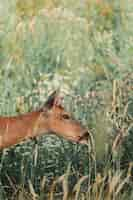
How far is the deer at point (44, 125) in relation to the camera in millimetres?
4395

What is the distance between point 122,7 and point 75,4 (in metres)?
0.36

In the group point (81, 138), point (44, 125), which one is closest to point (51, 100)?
point (44, 125)

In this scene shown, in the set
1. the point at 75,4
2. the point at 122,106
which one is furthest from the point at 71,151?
the point at 75,4

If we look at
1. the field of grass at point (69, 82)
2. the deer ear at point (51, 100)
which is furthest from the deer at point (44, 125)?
the field of grass at point (69, 82)

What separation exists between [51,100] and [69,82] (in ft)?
1.21

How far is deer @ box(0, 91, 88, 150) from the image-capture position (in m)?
4.39

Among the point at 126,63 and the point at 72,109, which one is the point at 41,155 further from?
the point at 126,63

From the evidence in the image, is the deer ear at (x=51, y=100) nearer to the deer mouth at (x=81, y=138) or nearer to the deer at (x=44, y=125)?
the deer at (x=44, y=125)

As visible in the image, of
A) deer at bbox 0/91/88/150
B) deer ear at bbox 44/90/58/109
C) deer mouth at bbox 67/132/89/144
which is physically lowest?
deer mouth at bbox 67/132/89/144

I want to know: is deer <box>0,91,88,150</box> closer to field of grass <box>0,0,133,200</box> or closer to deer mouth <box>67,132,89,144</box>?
deer mouth <box>67,132,89,144</box>

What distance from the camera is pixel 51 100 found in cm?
440

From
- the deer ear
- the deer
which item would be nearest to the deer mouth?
the deer

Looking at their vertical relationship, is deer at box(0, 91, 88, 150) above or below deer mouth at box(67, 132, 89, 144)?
above

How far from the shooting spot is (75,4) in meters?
4.94
